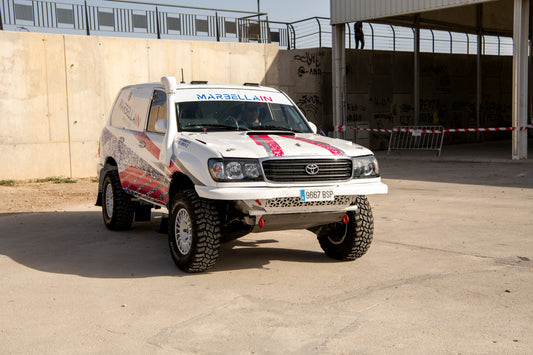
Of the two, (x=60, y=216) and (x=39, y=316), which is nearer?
(x=39, y=316)

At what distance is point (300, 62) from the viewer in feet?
76.9

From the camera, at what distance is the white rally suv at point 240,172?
20.2 feet

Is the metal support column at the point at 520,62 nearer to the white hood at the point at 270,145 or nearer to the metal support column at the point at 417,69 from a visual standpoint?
the metal support column at the point at 417,69

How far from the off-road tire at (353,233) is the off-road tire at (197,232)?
1.34 metres

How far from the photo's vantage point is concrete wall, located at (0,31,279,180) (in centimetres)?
1686

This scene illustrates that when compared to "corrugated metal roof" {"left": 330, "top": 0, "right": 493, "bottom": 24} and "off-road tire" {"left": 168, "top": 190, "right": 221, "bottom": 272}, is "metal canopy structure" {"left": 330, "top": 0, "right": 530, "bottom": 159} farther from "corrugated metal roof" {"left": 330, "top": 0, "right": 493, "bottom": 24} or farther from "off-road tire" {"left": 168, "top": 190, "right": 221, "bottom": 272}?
"off-road tire" {"left": 168, "top": 190, "right": 221, "bottom": 272}

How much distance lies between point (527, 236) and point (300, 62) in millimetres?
16153

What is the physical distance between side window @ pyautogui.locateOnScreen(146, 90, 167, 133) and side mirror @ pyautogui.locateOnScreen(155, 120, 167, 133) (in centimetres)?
24

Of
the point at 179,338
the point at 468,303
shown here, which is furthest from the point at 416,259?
the point at 179,338

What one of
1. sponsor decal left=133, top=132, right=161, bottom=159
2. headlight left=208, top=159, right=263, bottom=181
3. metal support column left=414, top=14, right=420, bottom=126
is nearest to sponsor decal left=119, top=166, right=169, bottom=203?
sponsor decal left=133, top=132, right=161, bottom=159

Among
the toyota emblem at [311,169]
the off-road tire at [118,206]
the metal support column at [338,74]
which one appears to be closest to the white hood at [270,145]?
the toyota emblem at [311,169]

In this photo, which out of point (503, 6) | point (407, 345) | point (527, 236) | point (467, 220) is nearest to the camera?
point (407, 345)

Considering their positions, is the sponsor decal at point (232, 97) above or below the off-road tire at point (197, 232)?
above

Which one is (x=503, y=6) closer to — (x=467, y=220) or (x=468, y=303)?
(x=467, y=220)
